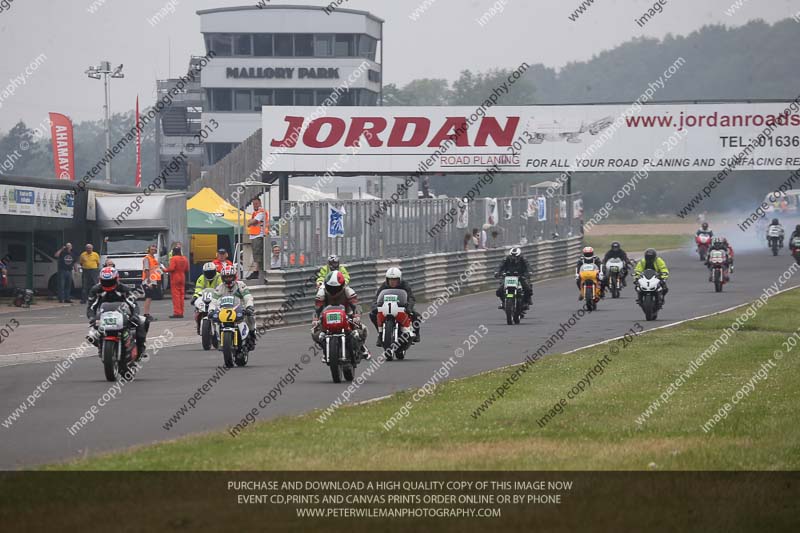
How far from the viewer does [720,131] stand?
5100 centimetres

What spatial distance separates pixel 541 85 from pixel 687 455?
173 meters

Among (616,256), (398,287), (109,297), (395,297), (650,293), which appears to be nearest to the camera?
(109,297)

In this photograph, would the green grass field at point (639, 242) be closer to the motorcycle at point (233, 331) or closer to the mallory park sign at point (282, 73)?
the mallory park sign at point (282, 73)

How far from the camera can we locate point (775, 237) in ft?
187

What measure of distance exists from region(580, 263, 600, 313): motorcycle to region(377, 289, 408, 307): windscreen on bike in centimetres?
1121

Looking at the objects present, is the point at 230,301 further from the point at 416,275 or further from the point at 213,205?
the point at 213,205

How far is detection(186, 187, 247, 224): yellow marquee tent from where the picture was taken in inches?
1797

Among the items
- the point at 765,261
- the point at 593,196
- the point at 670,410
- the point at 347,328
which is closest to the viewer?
the point at 670,410

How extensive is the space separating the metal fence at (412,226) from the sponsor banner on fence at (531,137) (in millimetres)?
2359

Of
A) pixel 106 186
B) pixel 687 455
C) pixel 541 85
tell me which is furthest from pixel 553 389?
pixel 541 85

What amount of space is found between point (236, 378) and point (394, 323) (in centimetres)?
357

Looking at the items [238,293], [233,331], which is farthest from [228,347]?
[238,293]
